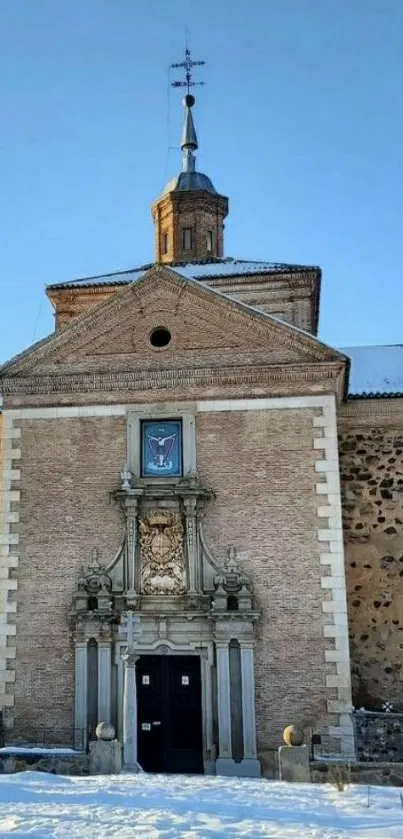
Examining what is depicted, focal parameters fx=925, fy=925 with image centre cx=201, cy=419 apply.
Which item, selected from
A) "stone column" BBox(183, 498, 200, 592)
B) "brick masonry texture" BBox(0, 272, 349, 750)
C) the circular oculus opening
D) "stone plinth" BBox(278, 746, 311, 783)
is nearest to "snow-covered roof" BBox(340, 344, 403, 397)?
"brick masonry texture" BBox(0, 272, 349, 750)

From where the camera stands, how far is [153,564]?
16.4 m

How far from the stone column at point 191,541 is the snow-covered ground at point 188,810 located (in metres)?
5.45

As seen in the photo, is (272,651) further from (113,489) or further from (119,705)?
(113,489)

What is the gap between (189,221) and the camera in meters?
26.2

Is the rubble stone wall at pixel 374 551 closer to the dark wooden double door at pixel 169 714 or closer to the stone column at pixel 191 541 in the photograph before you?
the dark wooden double door at pixel 169 714

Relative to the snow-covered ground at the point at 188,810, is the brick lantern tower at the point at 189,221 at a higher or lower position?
higher

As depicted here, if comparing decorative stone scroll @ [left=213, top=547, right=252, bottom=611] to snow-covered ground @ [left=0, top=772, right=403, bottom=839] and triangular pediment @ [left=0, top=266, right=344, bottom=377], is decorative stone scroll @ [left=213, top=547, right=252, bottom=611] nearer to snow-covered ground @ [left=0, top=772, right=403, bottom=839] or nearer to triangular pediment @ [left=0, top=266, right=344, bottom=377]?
triangular pediment @ [left=0, top=266, right=344, bottom=377]

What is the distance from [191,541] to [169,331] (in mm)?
4108

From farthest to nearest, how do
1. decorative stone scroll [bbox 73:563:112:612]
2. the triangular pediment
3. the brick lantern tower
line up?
the brick lantern tower, the triangular pediment, decorative stone scroll [bbox 73:563:112:612]

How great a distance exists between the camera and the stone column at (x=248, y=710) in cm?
1511

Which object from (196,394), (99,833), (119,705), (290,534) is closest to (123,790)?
(99,833)

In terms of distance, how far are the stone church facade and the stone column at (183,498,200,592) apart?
4cm

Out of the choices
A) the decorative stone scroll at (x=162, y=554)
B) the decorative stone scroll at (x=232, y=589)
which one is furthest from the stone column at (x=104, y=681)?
the decorative stone scroll at (x=232, y=589)

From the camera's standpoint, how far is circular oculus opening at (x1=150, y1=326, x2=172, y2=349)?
1773 centimetres
